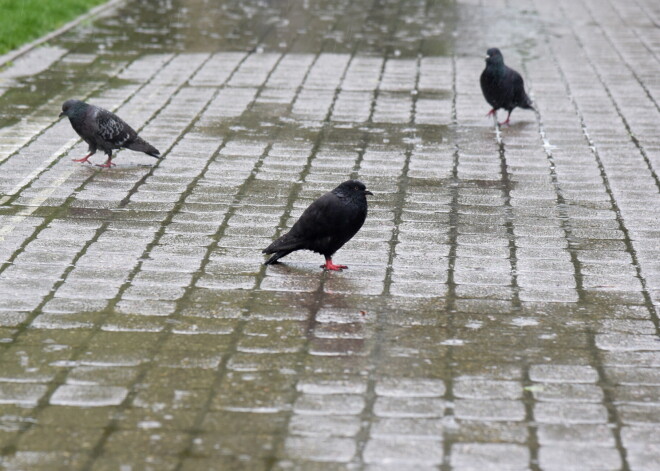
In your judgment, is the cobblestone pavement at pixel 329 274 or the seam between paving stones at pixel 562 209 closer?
the cobblestone pavement at pixel 329 274

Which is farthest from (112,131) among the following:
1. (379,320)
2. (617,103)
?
(617,103)

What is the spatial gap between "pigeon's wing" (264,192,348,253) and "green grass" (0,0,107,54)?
29.3ft

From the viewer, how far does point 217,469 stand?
4.75 metres

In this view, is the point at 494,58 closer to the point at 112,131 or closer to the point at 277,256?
the point at 112,131

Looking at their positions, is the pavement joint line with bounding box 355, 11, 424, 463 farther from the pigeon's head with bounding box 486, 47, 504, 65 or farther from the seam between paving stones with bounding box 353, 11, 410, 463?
the pigeon's head with bounding box 486, 47, 504, 65

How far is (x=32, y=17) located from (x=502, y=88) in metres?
8.56

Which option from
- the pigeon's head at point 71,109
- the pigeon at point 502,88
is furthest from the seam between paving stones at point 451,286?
the pigeon's head at point 71,109

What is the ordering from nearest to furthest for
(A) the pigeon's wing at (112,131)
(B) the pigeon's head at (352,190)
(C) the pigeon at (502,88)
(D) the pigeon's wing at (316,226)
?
(D) the pigeon's wing at (316,226)
(B) the pigeon's head at (352,190)
(A) the pigeon's wing at (112,131)
(C) the pigeon at (502,88)

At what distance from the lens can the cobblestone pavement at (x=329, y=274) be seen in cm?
516

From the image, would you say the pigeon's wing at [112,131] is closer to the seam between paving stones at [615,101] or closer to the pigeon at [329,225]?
the pigeon at [329,225]

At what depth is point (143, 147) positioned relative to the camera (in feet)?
33.1

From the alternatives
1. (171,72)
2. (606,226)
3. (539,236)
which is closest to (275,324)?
(539,236)

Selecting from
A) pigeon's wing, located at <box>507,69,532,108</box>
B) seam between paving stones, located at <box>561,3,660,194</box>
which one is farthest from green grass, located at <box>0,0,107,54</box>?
seam between paving stones, located at <box>561,3,660,194</box>

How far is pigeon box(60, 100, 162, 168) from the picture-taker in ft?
33.0
